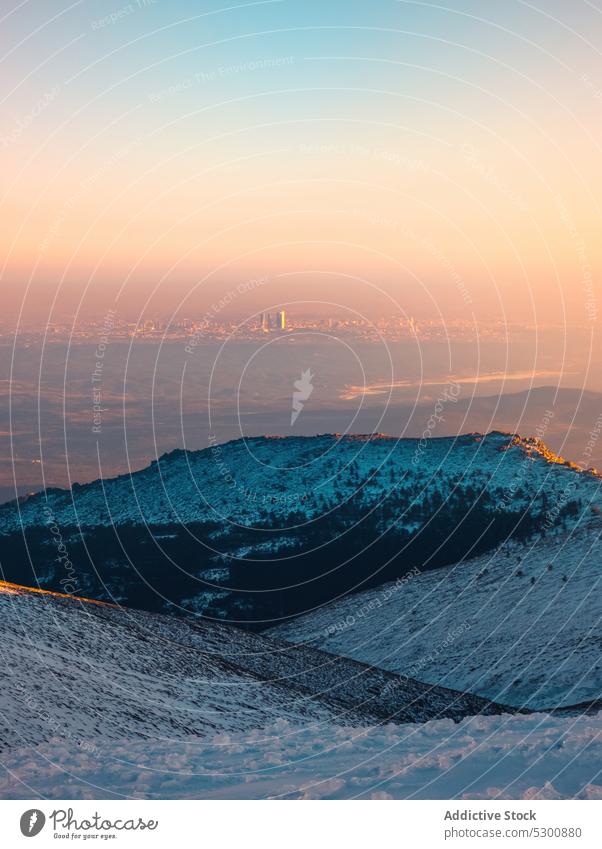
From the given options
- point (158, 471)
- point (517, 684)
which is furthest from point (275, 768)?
point (158, 471)

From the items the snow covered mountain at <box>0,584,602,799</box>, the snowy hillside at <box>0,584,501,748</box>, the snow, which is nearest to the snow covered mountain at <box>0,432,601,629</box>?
the snowy hillside at <box>0,584,501,748</box>

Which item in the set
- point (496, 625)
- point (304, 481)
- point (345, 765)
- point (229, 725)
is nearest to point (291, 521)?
point (304, 481)

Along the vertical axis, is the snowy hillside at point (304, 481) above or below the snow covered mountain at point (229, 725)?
above

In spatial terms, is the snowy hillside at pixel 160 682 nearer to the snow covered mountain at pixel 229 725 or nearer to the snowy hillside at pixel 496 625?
the snow covered mountain at pixel 229 725

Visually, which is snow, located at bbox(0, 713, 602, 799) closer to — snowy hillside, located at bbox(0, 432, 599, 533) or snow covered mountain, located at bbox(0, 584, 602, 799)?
snow covered mountain, located at bbox(0, 584, 602, 799)

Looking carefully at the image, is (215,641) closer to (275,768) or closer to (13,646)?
(13,646)

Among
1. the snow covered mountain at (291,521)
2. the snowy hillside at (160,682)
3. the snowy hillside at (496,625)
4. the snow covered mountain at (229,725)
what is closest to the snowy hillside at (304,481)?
the snow covered mountain at (291,521)

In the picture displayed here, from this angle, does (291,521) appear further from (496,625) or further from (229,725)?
(229,725)
